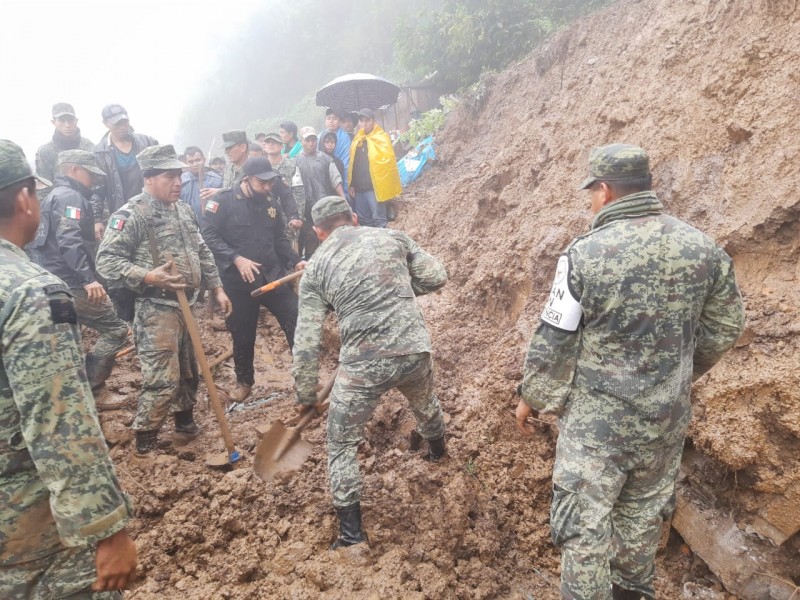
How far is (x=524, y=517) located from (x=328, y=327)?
11.8 ft

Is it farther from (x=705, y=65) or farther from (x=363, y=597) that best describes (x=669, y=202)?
(x=363, y=597)

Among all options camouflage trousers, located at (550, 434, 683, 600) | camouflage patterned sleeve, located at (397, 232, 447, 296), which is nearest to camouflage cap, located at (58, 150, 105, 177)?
camouflage patterned sleeve, located at (397, 232, 447, 296)

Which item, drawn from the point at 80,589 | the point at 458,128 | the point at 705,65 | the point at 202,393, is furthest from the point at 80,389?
the point at 458,128

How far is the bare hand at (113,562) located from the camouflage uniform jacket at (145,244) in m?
2.43

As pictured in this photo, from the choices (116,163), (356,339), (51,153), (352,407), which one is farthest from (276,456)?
(51,153)

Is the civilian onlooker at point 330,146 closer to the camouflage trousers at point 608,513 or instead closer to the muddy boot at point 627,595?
the camouflage trousers at point 608,513

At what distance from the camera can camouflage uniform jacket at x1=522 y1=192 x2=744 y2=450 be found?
80.1 inches

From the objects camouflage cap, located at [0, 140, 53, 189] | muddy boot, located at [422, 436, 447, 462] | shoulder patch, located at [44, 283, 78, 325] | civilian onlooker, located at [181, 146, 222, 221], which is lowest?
muddy boot, located at [422, 436, 447, 462]

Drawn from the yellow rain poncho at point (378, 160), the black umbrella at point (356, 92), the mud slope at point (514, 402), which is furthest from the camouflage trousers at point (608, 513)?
the black umbrella at point (356, 92)

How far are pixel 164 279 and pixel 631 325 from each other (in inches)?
123

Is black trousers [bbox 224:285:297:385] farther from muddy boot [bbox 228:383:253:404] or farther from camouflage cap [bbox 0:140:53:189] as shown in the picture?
camouflage cap [bbox 0:140:53:189]

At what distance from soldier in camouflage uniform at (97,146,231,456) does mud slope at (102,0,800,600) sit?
50cm

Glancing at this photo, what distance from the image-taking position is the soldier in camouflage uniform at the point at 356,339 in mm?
2893

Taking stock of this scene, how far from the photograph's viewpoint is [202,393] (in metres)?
5.18
